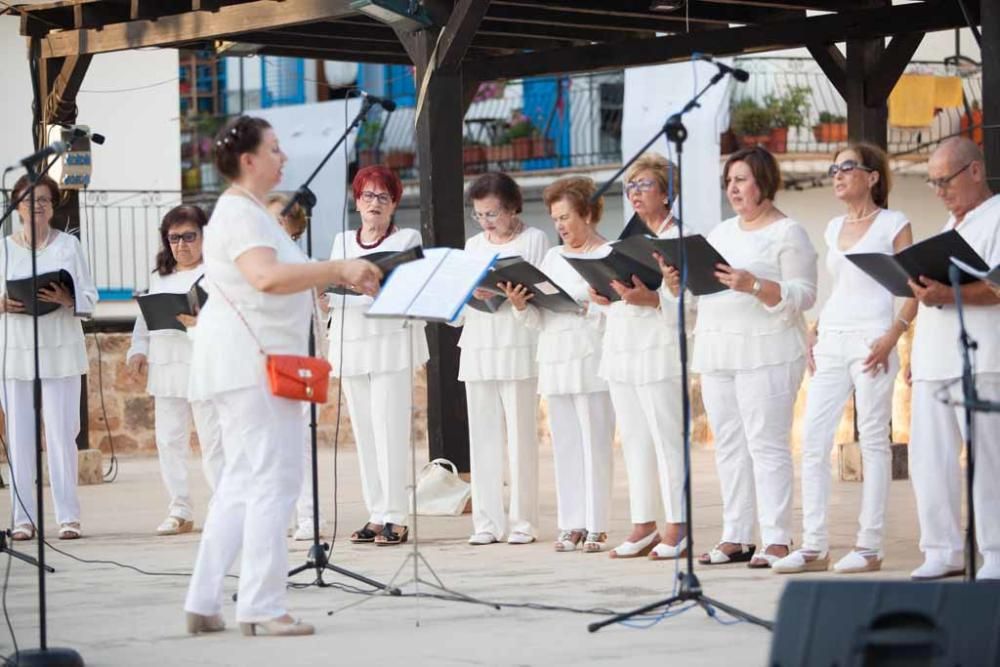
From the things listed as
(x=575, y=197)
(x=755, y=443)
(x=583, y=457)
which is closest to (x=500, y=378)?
(x=583, y=457)

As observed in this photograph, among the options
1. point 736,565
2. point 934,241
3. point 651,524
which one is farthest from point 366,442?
point 934,241

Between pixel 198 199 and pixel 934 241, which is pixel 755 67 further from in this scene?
pixel 934 241

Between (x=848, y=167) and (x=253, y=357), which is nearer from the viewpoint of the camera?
(x=253, y=357)

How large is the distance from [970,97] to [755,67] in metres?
2.73

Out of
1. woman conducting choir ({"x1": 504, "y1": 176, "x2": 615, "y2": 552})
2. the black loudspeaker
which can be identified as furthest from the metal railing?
the black loudspeaker

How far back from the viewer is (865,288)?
756 cm

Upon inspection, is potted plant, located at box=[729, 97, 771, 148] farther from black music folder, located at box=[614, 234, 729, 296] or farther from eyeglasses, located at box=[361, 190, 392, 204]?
black music folder, located at box=[614, 234, 729, 296]

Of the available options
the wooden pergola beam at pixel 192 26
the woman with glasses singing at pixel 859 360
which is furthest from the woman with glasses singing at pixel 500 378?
the wooden pergola beam at pixel 192 26

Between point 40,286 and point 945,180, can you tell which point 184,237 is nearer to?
point 40,286

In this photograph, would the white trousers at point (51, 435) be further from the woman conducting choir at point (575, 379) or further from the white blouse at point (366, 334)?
the woman conducting choir at point (575, 379)

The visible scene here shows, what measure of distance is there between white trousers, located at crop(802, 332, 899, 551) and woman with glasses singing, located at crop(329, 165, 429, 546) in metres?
2.22

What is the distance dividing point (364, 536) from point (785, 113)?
1438 cm

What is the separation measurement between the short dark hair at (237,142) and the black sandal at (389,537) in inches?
128

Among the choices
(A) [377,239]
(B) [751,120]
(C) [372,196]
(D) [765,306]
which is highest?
(B) [751,120]
